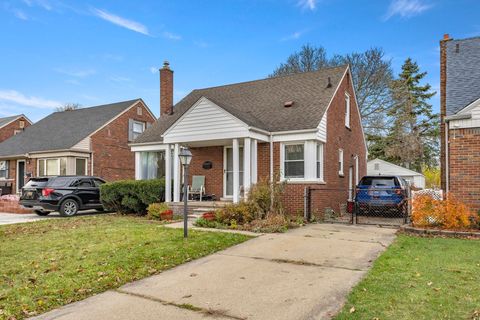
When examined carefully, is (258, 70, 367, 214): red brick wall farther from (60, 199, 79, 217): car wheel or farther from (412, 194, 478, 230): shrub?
(60, 199, 79, 217): car wheel

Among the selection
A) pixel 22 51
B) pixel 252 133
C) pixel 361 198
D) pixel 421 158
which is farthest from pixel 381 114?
pixel 22 51

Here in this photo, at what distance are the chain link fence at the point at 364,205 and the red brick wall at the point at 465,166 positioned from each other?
1.39 meters

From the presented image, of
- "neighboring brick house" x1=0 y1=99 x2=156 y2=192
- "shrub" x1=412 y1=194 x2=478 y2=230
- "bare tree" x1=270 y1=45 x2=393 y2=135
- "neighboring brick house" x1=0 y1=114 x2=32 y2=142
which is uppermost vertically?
"bare tree" x1=270 y1=45 x2=393 y2=135

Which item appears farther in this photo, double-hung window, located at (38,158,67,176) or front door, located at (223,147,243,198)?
double-hung window, located at (38,158,67,176)

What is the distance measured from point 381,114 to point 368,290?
30780 millimetres

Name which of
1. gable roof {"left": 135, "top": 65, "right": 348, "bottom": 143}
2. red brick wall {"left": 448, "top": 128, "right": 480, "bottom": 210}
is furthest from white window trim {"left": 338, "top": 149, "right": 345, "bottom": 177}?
red brick wall {"left": 448, "top": 128, "right": 480, "bottom": 210}

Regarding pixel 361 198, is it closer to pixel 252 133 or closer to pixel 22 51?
pixel 252 133

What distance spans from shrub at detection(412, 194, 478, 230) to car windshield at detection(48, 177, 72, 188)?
42.4 ft

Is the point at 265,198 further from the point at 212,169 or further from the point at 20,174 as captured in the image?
the point at 20,174

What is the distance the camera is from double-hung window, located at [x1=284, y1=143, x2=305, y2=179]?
1212cm

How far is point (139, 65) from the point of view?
20312 millimetres

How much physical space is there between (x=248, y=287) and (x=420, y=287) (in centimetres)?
228

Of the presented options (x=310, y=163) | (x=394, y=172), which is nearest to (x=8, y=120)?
(x=310, y=163)

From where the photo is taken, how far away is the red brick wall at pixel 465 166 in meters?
9.45
